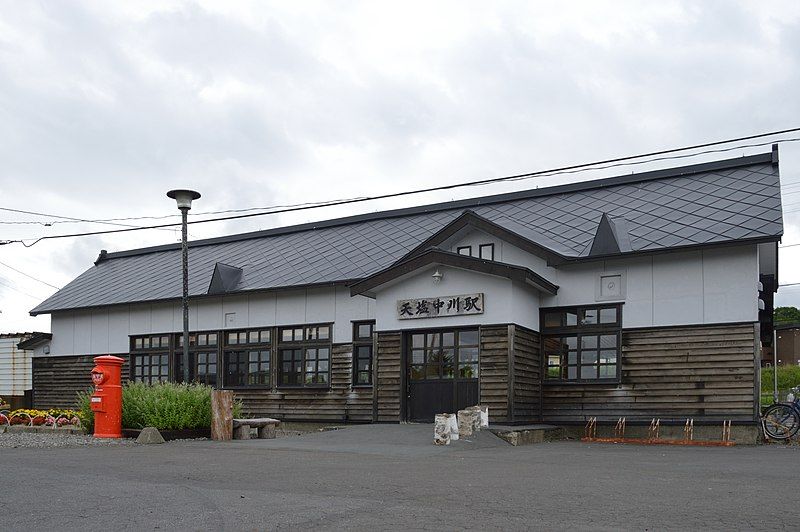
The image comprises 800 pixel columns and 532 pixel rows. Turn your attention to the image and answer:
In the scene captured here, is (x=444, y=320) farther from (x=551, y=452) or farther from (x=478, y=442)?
(x=551, y=452)

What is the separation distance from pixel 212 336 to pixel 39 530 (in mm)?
18314

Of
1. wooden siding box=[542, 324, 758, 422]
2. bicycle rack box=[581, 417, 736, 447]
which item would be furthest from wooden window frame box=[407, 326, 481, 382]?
bicycle rack box=[581, 417, 736, 447]

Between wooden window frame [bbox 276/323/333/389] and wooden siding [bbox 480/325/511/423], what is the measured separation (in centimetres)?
556

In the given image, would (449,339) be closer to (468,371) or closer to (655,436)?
(468,371)

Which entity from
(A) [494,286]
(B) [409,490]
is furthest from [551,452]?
(B) [409,490]

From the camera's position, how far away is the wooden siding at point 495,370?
55.7 feet

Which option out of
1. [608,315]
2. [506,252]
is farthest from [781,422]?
[506,252]

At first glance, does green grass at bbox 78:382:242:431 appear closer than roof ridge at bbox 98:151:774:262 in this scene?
Yes

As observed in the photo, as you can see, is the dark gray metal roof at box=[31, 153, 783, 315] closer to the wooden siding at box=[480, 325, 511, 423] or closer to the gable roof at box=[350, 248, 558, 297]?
the gable roof at box=[350, 248, 558, 297]

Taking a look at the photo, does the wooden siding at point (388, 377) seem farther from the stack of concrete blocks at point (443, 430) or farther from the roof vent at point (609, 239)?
the roof vent at point (609, 239)

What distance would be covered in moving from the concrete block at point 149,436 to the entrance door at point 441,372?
231 inches

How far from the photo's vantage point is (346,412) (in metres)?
21.1

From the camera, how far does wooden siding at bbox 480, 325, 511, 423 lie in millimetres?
16984

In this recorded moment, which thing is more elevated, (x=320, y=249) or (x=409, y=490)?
(x=320, y=249)
